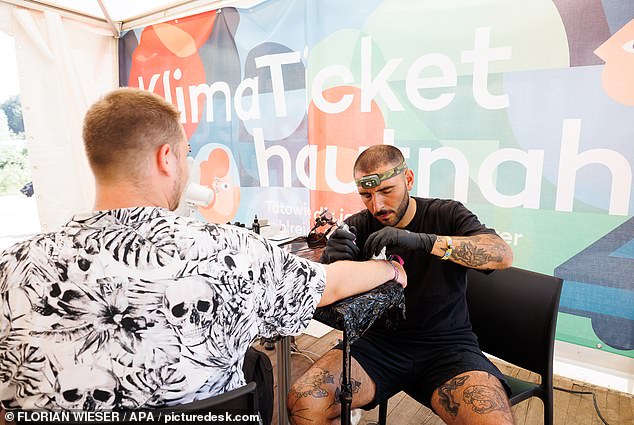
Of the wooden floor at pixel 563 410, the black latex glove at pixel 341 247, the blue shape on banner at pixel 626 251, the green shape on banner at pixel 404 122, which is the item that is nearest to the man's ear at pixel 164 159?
the black latex glove at pixel 341 247

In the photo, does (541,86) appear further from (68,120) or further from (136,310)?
(68,120)

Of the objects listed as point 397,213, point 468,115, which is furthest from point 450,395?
point 468,115

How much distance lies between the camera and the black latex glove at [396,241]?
1.26 metres

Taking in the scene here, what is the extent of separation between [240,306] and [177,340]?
0.13m

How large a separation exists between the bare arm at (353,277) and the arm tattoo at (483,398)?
377 millimetres

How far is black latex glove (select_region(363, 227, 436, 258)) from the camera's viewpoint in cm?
126

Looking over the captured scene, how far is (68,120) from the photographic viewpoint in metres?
3.44

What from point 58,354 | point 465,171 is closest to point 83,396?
point 58,354

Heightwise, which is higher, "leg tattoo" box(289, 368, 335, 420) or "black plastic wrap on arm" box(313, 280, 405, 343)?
"black plastic wrap on arm" box(313, 280, 405, 343)

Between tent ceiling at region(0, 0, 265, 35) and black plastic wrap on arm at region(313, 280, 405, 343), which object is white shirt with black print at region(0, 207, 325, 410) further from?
tent ceiling at region(0, 0, 265, 35)

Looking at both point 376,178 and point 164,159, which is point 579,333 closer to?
point 376,178

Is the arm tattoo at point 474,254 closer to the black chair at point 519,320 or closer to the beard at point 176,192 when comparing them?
the black chair at point 519,320

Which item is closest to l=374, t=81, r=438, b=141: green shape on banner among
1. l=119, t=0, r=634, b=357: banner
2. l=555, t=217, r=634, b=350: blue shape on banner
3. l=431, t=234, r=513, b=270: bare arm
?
l=119, t=0, r=634, b=357: banner

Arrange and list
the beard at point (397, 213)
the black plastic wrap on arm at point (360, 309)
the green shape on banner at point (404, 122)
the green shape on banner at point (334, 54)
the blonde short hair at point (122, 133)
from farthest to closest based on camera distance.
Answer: the green shape on banner at point (334, 54)
the green shape on banner at point (404, 122)
the beard at point (397, 213)
the black plastic wrap on arm at point (360, 309)
the blonde short hair at point (122, 133)
